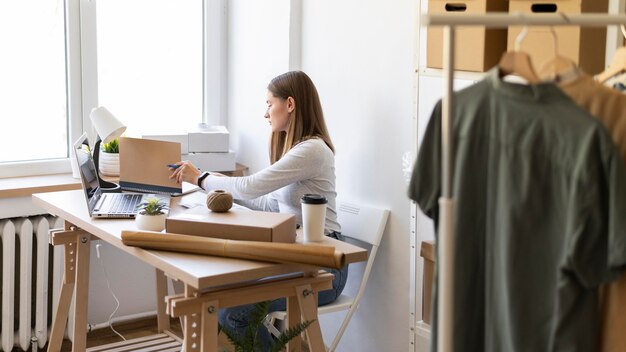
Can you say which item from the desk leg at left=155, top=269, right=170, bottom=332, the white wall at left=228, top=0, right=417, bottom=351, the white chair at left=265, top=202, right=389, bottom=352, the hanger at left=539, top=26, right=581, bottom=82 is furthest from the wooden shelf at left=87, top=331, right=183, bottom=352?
the hanger at left=539, top=26, right=581, bottom=82

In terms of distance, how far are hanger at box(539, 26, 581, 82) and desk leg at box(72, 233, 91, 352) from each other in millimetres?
2027

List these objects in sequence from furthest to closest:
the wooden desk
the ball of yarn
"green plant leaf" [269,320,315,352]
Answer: the ball of yarn, "green plant leaf" [269,320,315,352], the wooden desk

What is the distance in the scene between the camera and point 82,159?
2936 millimetres

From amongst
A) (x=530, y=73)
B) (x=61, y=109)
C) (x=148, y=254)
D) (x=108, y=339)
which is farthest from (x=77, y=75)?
(x=530, y=73)

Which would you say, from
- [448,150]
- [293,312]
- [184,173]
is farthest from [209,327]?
[448,150]

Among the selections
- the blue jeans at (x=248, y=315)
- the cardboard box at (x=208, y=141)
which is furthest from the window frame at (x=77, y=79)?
the blue jeans at (x=248, y=315)

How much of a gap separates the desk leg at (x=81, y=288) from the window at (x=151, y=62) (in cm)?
89

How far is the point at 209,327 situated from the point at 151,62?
200cm

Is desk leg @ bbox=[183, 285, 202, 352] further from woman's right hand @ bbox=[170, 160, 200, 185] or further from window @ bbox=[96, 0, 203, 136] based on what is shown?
window @ bbox=[96, 0, 203, 136]

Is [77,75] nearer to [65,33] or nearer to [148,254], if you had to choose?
[65,33]

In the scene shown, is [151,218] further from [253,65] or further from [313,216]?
[253,65]

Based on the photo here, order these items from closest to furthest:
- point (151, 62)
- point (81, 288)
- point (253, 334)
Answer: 1. point (253, 334)
2. point (81, 288)
3. point (151, 62)

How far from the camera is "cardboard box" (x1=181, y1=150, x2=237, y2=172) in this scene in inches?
152

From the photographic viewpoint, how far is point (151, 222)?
8.45 ft
